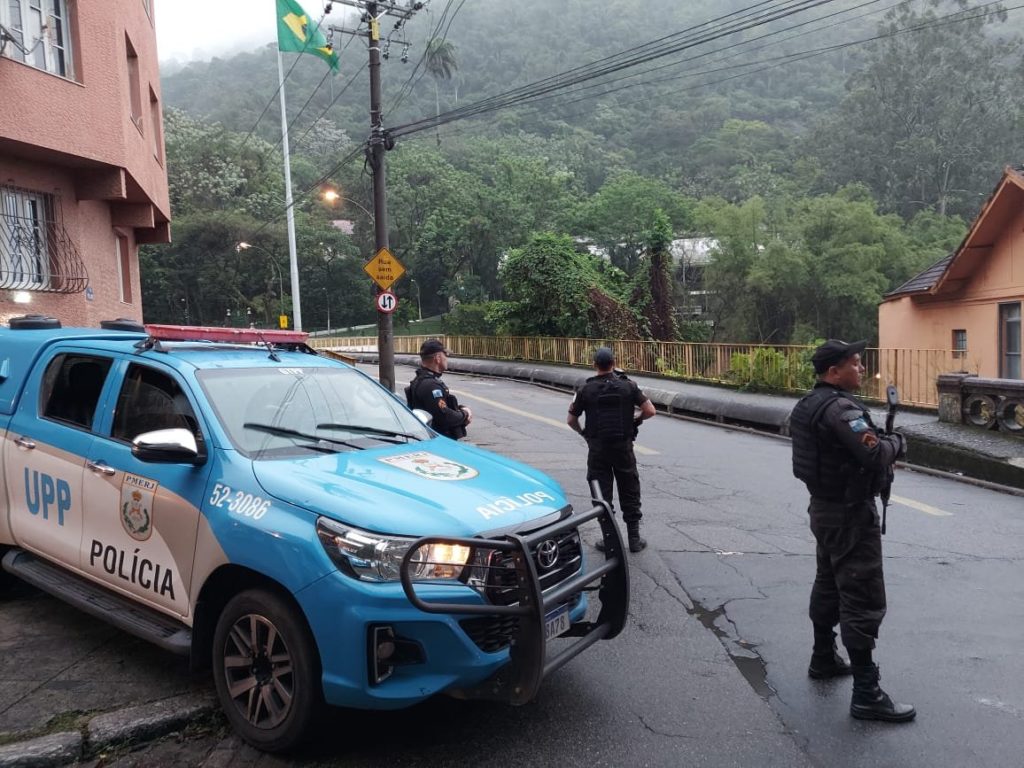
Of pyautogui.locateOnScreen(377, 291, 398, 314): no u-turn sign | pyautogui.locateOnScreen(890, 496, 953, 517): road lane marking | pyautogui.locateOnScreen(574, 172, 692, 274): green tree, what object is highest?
pyautogui.locateOnScreen(574, 172, 692, 274): green tree

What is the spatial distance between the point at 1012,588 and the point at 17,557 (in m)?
6.80

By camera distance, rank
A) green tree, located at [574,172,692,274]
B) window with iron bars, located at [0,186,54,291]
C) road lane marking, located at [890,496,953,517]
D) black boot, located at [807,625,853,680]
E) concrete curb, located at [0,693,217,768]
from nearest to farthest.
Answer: concrete curb, located at [0,693,217,768]
black boot, located at [807,625,853,680]
road lane marking, located at [890,496,953,517]
window with iron bars, located at [0,186,54,291]
green tree, located at [574,172,692,274]

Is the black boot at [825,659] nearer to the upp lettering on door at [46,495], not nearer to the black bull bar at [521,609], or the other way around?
the black bull bar at [521,609]

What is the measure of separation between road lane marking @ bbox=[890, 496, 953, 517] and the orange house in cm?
1154

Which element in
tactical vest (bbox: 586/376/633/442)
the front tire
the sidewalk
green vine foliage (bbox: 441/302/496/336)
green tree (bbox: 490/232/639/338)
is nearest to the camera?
the front tire

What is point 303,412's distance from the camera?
168 inches

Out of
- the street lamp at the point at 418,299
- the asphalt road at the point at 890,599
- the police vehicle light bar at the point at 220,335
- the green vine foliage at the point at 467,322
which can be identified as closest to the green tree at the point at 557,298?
the green vine foliage at the point at 467,322

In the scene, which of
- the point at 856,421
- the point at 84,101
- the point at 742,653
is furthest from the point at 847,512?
the point at 84,101

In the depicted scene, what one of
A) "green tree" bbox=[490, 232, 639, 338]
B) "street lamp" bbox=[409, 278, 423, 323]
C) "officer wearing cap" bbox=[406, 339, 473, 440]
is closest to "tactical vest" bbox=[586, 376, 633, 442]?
"officer wearing cap" bbox=[406, 339, 473, 440]

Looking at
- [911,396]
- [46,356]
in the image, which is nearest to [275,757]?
[46,356]

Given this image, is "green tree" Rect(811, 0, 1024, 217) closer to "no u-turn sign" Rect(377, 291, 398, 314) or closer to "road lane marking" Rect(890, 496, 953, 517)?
"no u-turn sign" Rect(377, 291, 398, 314)

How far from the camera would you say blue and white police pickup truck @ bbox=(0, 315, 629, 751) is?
3.12 m

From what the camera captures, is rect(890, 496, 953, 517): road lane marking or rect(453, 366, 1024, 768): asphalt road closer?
rect(453, 366, 1024, 768): asphalt road

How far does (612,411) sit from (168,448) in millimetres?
3876
